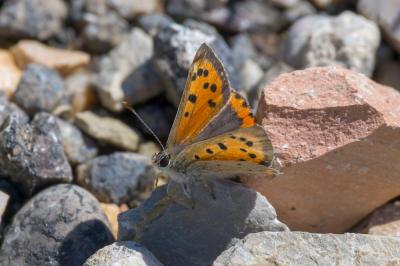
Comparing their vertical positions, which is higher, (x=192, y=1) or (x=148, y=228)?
(x=192, y=1)

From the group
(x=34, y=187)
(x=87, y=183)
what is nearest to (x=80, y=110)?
(x=87, y=183)

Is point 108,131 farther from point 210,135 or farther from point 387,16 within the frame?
point 387,16

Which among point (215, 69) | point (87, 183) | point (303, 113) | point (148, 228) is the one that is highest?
point (215, 69)

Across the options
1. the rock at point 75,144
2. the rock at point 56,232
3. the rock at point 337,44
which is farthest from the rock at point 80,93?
the rock at point 337,44

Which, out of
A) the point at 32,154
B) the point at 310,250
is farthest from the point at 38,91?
the point at 310,250

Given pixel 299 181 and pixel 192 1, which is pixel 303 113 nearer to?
pixel 299 181
